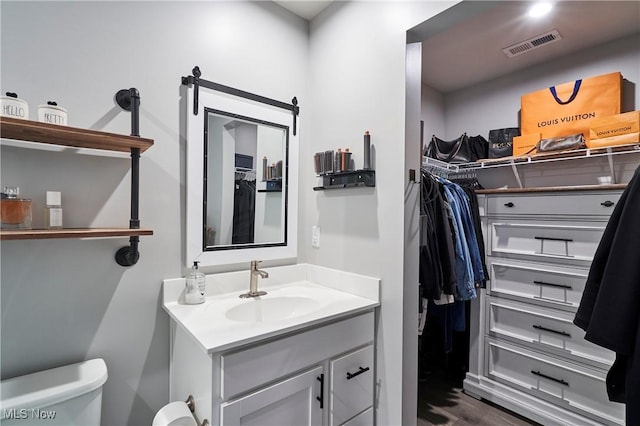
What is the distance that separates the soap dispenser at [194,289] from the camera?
1.37 meters

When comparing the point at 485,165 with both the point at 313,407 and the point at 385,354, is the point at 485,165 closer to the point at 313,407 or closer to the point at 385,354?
the point at 385,354

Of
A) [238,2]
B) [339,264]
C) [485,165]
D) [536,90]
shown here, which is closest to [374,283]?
[339,264]

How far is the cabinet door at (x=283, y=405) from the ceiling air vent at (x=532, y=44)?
8.09 ft

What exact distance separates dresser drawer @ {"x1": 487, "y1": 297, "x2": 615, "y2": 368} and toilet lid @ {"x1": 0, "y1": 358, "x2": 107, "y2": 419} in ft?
7.49

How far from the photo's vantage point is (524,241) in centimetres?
195

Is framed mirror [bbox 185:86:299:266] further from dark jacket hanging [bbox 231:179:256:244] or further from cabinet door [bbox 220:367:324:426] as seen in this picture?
cabinet door [bbox 220:367:324:426]

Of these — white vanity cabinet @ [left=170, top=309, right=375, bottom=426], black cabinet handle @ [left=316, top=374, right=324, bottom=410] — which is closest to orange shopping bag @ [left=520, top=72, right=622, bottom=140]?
white vanity cabinet @ [left=170, top=309, right=375, bottom=426]

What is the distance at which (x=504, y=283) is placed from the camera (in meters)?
2.03

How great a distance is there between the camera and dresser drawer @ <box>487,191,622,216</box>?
1.65 m

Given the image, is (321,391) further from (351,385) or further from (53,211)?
(53,211)

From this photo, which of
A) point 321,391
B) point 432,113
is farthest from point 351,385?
point 432,113

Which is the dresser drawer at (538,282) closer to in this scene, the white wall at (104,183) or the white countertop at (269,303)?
the white countertop at (269,303)

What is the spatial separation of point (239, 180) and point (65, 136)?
74 cm

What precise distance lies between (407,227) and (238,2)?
60.0 inches
